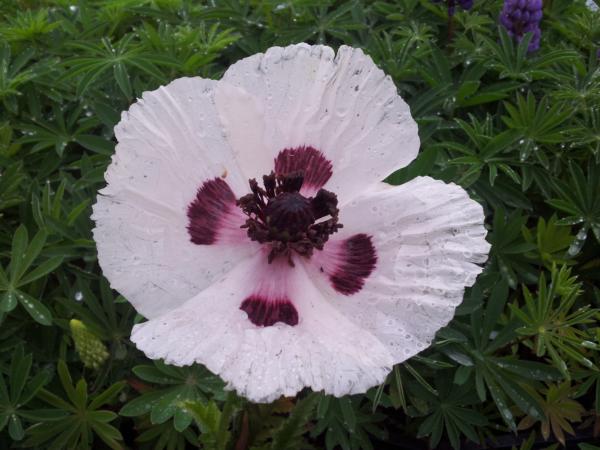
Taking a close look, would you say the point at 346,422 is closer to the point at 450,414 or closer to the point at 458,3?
the point at 450,414

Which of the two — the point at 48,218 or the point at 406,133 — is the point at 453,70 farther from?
the point at 48,218

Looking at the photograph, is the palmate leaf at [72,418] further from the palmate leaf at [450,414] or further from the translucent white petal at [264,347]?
the palmate leaf at [450,414]

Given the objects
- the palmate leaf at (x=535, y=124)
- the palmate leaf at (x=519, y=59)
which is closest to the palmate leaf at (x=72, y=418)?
the palmate leaf at (x=535, y=124)

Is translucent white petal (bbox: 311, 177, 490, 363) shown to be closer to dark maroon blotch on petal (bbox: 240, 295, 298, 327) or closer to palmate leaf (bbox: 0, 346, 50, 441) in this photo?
dark maroon blotch on petal (bbox: 240, 295, 298, 327)

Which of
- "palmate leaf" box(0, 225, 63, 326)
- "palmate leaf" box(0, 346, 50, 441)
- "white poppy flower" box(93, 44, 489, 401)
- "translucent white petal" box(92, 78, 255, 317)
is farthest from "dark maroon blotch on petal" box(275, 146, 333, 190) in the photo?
"palmate leaf" box(0, 346, 50, 441)

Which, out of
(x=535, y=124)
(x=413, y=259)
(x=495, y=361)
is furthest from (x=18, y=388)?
(x=535, y=124)

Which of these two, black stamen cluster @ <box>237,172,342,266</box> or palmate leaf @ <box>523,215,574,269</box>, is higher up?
black stamen cluster @ <box>237,172,342,266</box>
